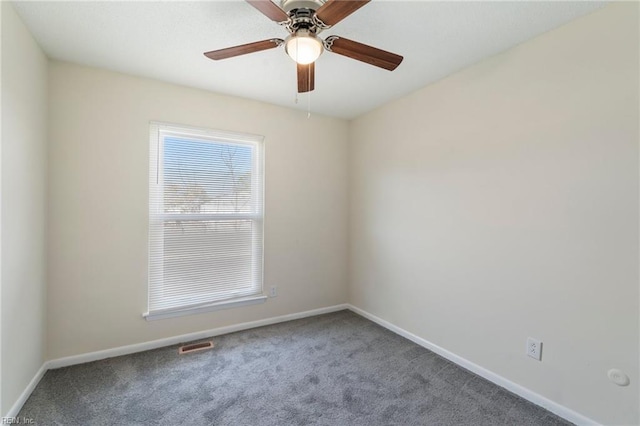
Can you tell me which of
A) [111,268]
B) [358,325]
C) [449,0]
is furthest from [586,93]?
[111,268]

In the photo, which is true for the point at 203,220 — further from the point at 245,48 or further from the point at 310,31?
the point at 310,31

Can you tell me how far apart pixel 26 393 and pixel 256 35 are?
2.80 meters

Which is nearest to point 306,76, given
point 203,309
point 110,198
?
point 110,198

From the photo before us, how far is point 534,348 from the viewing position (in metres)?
1.93

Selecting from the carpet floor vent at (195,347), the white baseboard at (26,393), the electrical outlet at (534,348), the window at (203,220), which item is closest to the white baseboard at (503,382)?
the electrical outlet at (534,348)

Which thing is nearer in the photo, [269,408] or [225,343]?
[269,408]

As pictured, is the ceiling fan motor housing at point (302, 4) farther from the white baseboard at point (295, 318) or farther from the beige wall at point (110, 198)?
the white baseboard at point (295, 318)

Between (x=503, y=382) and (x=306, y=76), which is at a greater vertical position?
(x=306, y=76)

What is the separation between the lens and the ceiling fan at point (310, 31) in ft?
4.23

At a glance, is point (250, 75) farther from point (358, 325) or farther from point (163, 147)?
point (358, 325)

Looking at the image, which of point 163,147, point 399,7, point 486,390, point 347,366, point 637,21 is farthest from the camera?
point 163,147

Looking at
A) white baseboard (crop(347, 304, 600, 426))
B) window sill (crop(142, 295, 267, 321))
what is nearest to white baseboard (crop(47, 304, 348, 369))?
window sill (crop(142, 295, 267, 321))

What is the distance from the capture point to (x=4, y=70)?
1.60 meters

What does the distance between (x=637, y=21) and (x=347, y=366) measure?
282 centimetres
